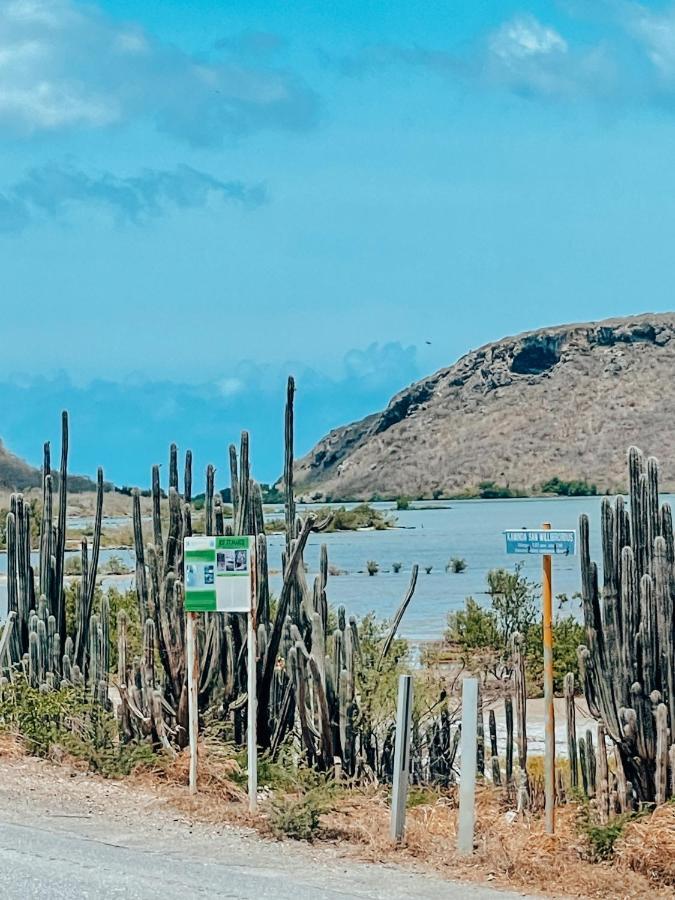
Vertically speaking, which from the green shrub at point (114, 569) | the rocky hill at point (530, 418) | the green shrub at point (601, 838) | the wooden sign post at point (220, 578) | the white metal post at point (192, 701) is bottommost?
the green shrub at point (601, 838)

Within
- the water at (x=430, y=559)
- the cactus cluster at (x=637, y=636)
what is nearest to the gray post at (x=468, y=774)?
the cactus cluster at (x=637, y=636)

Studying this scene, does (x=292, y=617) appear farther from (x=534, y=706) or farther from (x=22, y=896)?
(x=534, y=706)

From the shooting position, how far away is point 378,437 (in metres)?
149

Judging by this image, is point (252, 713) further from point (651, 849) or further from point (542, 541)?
point (651, 849)

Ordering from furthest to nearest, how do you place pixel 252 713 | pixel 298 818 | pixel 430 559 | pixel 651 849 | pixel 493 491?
pixel 493 491, pixel 430 559, pixel 252 713, pixel 298 818, pixel 651 849

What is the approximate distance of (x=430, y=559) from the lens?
5909 cm

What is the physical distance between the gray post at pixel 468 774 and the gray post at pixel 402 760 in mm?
404

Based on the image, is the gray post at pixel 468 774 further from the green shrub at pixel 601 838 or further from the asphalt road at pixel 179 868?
the green shrub at pixel 601 838

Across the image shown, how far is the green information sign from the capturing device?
1052 centimetres

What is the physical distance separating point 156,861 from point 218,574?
2443 millimetres

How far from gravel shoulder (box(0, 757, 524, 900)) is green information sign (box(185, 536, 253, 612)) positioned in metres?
1.45

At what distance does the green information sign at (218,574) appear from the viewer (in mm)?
10516

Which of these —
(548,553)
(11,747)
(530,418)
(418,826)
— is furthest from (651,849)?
(530,418)

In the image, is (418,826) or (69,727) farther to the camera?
(69,727)
